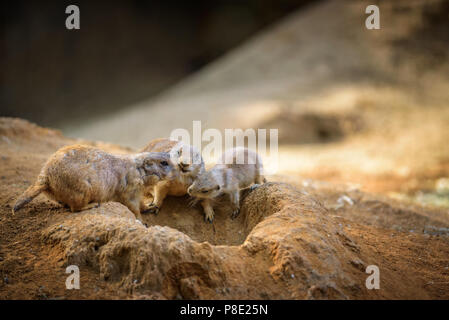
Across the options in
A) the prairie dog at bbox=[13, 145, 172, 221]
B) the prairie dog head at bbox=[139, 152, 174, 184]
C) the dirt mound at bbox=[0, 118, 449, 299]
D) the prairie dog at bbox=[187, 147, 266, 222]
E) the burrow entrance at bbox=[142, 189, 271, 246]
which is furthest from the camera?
the prairie dog at bbox=[187, 147, 266, 222]

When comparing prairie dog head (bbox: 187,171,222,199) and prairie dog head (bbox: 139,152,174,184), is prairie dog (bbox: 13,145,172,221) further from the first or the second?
prairie dog head (bbox: 187,171,222,199)

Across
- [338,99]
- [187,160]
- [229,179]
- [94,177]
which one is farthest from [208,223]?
[338,99]

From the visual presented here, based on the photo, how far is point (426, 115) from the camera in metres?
13.6

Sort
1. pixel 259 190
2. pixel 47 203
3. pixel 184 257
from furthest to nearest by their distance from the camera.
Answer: pixel 259 190
pixel 47 203
pixel 184 257

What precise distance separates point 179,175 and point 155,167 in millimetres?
309

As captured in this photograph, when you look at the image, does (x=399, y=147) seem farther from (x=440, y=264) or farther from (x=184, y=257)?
(x=184, y=257)

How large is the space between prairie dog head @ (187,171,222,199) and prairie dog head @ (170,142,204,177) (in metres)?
0.11

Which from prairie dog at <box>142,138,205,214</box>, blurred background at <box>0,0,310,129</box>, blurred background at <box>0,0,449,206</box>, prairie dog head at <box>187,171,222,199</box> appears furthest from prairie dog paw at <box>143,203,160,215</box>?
blurred background at <box>0,0,310,129</box>

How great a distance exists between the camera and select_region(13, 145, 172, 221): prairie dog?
3594mm

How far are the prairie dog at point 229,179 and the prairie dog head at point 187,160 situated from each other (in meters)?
0.11

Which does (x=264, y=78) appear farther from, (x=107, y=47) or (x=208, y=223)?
(x=208, y=223)

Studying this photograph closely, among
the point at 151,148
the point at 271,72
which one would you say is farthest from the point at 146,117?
the point at 151,148

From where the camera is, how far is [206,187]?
4285 mm

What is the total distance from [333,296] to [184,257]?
1.10 m
